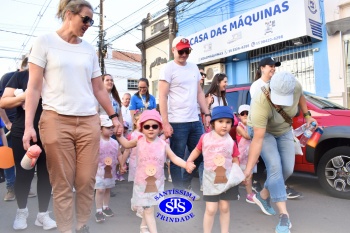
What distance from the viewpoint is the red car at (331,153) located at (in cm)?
412

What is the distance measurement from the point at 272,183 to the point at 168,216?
1146 millimetres

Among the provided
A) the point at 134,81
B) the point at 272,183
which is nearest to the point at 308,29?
the point at 272,183

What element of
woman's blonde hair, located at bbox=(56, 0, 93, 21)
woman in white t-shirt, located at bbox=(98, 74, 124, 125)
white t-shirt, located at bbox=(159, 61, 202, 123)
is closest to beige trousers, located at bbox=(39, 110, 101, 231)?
woman's blonde hair, located at bbox=(56, 0, 93, 21)

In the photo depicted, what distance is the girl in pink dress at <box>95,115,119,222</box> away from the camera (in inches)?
136

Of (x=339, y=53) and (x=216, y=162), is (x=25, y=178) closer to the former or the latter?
(x=216, y=162)

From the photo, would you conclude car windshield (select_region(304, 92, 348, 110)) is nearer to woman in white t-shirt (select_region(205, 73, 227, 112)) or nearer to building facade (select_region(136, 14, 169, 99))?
woman in white t-shirt (select_region(205, 73, 227, 112))

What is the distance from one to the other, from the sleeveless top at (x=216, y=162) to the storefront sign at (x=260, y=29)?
21.4 feet

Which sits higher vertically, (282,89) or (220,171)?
(282,89)

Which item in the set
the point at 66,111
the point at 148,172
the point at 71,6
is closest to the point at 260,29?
the point at 148,172

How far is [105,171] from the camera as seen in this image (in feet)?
11.6

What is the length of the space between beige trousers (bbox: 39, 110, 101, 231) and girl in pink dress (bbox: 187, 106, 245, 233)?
843 millimetres

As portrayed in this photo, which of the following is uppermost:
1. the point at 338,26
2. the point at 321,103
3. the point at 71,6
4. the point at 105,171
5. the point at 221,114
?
the point at 338,26

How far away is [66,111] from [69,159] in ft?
1.18

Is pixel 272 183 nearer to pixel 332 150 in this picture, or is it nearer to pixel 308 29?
pixel 332 150
